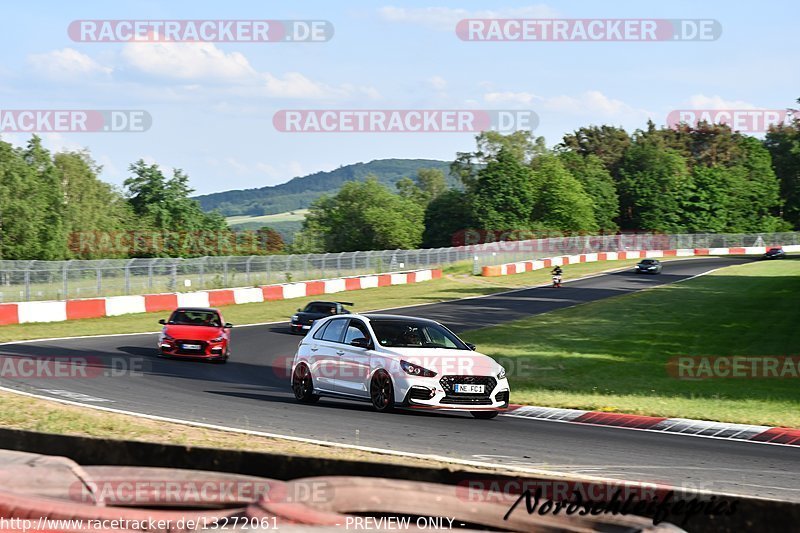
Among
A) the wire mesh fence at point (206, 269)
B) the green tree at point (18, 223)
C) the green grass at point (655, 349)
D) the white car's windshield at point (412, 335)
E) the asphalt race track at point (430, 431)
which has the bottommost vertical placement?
the green grass at point (655, 349)

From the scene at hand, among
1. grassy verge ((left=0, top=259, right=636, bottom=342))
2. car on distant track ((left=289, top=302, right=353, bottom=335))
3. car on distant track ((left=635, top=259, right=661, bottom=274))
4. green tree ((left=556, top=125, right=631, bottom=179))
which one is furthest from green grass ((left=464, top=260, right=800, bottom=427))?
green tree ((left=556, top=125, right=631, bottom=179))

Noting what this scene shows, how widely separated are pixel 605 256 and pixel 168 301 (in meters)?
57.1

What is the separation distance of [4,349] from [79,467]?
20.3 meters

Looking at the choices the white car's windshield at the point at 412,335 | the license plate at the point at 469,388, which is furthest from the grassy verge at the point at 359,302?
the license plate at the point at 469,388

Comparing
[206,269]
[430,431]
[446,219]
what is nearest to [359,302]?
[206,269]

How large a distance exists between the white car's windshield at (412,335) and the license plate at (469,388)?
1.02m

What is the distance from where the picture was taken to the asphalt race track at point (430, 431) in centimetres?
1095

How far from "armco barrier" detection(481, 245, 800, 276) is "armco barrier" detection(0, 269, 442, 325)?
1402 centimetres

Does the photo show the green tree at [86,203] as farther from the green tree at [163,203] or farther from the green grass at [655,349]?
the green grass at [655,349]

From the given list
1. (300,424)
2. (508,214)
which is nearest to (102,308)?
(300,424)

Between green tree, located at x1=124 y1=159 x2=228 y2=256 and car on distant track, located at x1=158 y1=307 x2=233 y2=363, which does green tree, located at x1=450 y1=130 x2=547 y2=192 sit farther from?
car on distant track, located at x1=158 y1=307 x2=233 y2=363

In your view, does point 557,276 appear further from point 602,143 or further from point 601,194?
point 602,143

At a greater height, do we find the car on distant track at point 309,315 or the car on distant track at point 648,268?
the car on distant track at point 648,268

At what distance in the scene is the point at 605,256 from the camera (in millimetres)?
90750
